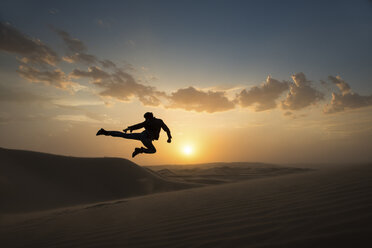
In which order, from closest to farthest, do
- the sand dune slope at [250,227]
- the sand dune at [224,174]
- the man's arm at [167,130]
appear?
the sand dune slope at [250,227] → the man's arm at [167,130] → the sand dune at [224,174]

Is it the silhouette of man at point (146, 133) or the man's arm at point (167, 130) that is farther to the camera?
the man's arm at point (167, 130)

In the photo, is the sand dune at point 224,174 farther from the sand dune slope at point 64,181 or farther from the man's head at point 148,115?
the man's head at point 148,115

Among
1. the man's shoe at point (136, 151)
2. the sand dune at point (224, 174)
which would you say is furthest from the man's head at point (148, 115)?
the sand dune at point (224, 174)

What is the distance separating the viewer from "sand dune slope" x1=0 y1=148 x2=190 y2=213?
33.2 feet

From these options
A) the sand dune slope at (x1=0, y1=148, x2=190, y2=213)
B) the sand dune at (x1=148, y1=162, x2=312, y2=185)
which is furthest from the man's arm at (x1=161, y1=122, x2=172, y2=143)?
the sand dune at (x1=148, y1=162, x2=312, y2=185)

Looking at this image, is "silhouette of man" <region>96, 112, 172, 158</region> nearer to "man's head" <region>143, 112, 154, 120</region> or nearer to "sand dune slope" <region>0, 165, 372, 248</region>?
"man's head" <region>143, 112, 154, 120</region>

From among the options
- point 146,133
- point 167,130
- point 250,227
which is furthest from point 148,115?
point 250,227

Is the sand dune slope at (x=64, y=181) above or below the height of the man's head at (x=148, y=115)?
below

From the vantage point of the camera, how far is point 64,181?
12219mm

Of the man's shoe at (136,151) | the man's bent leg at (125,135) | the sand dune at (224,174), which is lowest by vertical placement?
the sand dune at (224,174)

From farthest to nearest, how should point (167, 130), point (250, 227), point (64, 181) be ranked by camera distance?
point (64, 181) → point (167, 130) → point (250, 227)

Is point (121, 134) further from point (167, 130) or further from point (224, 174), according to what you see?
point (224, 174)

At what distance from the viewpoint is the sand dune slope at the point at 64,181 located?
10.1 metres

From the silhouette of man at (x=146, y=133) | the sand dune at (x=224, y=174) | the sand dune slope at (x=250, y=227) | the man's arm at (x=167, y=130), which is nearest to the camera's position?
the sand dune slope at (x=250, y=227)
